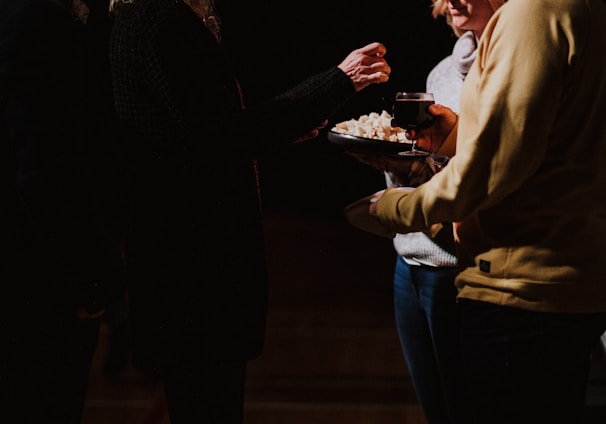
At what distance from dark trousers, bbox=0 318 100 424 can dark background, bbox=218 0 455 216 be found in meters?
2.80

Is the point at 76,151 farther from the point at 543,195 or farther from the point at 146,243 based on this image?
the point at 543,195

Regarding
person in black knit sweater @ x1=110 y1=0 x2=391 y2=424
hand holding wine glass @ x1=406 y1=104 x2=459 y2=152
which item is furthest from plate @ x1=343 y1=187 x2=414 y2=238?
hand holding wine glass @ x1=406 y1=104 x2=459 y2=152

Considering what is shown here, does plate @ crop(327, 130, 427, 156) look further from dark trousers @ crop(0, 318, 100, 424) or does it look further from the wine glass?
dark trousers @ crop(0, 318, 100, 424)

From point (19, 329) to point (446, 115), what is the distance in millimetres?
1033

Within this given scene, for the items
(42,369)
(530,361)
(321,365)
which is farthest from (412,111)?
(321,365)

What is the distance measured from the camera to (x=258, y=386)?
3.13m

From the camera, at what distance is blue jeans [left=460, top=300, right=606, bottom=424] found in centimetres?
126

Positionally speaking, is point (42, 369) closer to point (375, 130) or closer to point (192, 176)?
point (192, 176)

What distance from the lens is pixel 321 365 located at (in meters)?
3.29

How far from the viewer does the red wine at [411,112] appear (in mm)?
1666

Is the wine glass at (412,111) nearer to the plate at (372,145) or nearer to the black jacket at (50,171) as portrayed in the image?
the plate at (372,145)

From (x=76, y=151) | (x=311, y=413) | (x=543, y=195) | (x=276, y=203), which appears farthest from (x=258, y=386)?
(x=276, y=203)

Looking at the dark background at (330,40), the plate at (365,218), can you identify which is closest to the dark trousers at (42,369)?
the plate at (365,218)

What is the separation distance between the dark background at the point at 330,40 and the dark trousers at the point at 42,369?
2799 mm
